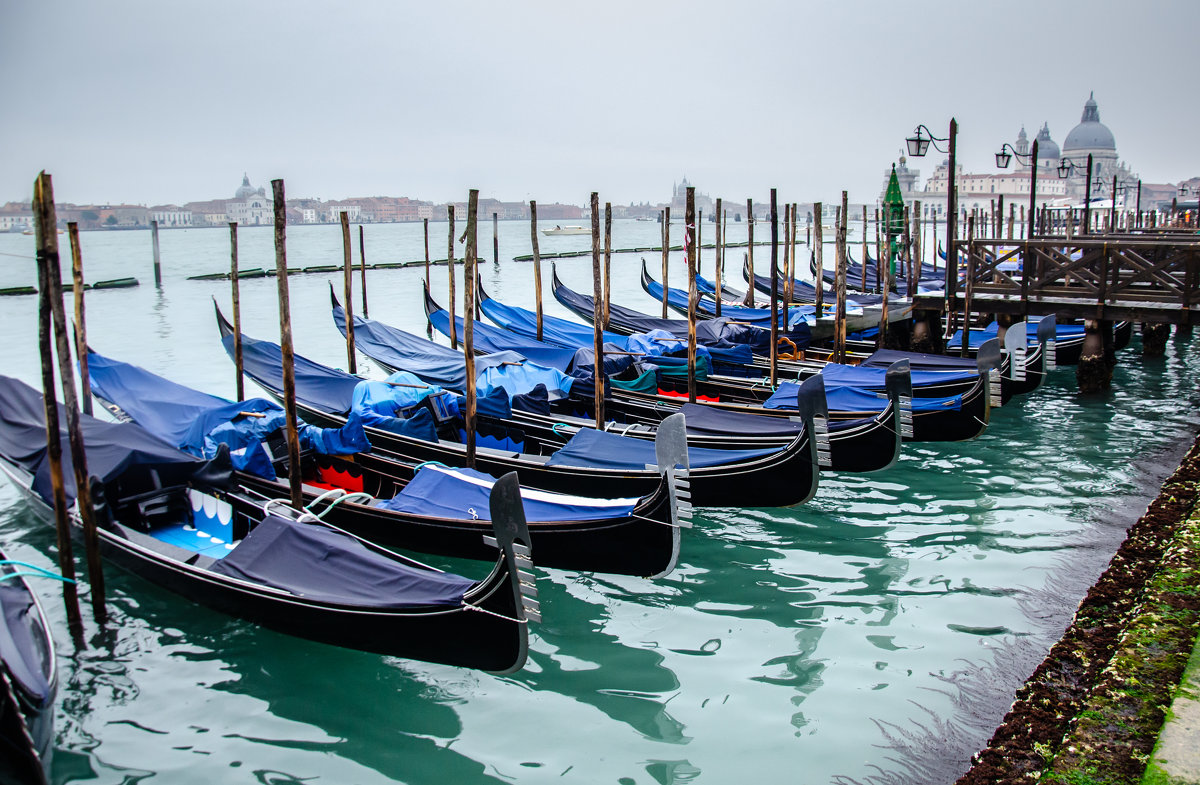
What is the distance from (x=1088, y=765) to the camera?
2.65m

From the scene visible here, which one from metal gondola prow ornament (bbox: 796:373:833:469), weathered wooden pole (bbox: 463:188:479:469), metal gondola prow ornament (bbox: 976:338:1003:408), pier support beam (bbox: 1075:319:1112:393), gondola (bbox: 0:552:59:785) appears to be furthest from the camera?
pier support beam (bbox: 1075:319:1112:393)

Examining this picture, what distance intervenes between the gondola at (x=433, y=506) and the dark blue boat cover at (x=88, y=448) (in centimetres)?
49

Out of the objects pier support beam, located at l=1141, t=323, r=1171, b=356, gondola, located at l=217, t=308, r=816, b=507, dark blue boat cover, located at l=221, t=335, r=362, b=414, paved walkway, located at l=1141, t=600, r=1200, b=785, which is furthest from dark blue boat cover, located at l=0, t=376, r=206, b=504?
pier support beam, located at l=1141, t=323, r=1171, b=356

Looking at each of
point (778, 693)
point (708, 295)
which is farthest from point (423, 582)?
point (708, 295)

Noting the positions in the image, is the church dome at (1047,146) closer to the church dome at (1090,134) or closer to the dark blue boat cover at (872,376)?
the church dome at (1090,134)

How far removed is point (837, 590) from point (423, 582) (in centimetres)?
226

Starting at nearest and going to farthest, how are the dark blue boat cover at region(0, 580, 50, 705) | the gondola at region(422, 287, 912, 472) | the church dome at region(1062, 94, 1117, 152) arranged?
the dark blue boat cover at region(0, 580, 50, 705) → the gondola at region(422, 287, 912, 472) → the church dome at region(1062, 94, 1117, 152)

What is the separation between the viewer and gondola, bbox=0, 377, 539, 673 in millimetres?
3426

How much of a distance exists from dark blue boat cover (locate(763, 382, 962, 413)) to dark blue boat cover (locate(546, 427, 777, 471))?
60.5 inches

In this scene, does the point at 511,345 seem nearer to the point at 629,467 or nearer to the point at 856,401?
the point at 856,401

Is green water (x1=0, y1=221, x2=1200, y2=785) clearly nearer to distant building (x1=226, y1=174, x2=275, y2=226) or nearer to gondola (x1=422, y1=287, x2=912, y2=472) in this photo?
gondola (x1=422, y1=287, x2=912, y2=472)

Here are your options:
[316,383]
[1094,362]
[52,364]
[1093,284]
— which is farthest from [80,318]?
[1094,362]

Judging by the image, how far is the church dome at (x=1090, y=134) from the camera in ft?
263

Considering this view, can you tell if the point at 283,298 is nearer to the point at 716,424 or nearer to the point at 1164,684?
the point at 716,424
